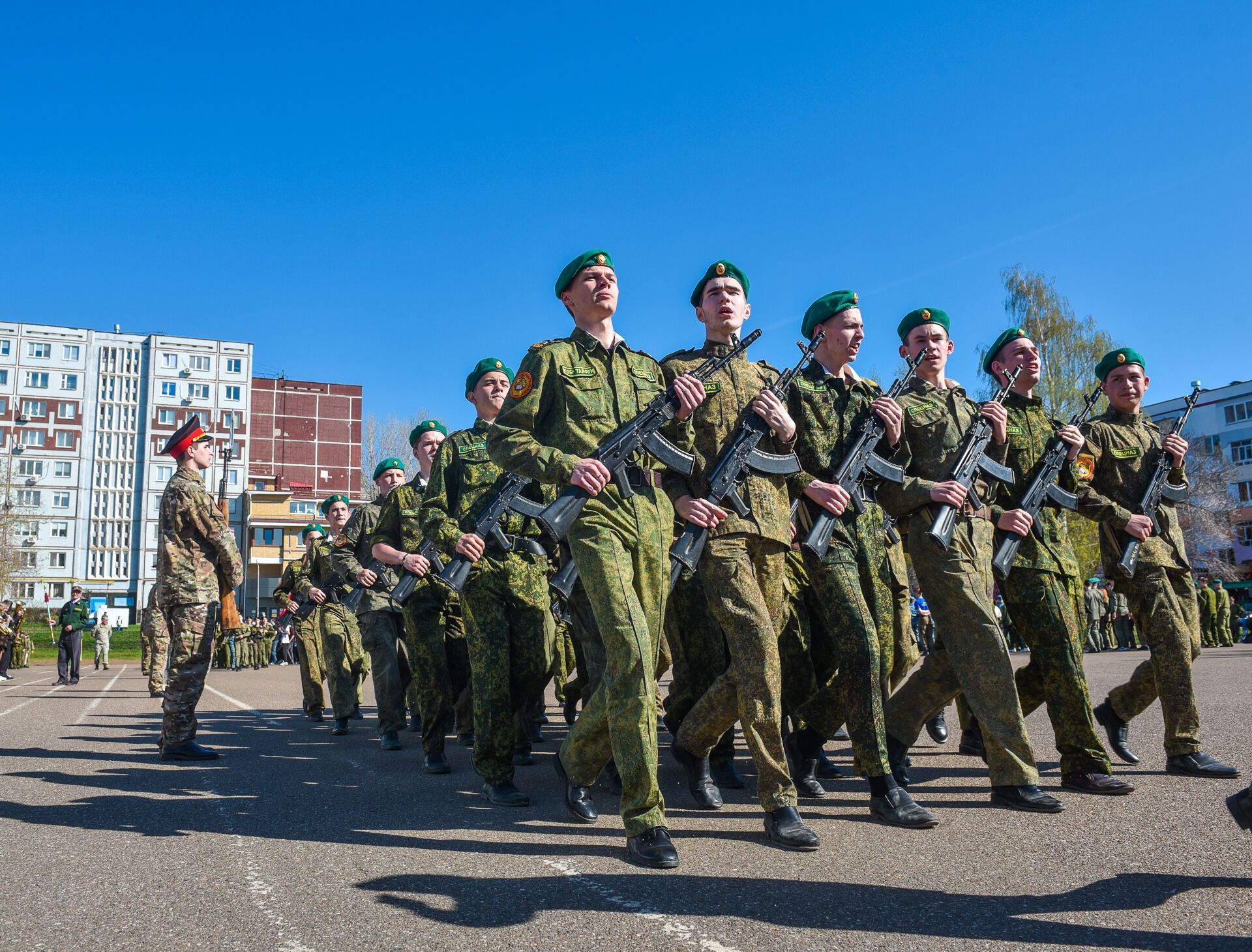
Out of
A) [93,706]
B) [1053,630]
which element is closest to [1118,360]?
[1053,630]

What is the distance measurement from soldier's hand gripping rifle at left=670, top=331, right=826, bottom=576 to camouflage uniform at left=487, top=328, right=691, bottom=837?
131 millimetres

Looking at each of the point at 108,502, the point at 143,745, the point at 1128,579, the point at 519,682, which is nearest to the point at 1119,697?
the point at 1128,579

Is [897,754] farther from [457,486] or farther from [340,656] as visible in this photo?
[340,656]

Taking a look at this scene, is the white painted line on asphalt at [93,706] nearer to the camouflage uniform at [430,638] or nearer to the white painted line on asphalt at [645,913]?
the camouflage uniform at [430,638]

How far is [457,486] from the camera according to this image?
22.3 feet

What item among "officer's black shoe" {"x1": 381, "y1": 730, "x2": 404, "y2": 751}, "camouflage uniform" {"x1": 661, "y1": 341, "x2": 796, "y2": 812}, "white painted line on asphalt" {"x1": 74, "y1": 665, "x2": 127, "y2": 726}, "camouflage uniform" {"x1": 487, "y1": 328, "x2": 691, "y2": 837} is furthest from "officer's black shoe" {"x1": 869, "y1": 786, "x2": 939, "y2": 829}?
"white painted line on asphalt" {"x1": 74, "y1": 665, "x2": 127, "y2": 726}

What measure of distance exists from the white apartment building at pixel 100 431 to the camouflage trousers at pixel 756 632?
91.5m

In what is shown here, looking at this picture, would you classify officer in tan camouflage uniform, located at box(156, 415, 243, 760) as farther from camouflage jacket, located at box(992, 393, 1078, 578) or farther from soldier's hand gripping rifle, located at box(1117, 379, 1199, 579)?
soldier's hand gripping rifle, located at box(1117, 379, 1199, 579)

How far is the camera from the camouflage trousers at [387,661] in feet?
27.3

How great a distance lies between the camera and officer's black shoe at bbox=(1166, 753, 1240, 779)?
5.53 metres

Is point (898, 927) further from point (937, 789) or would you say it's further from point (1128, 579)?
point (1128, 579)

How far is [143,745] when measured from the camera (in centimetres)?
866

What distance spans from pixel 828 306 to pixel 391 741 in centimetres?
514

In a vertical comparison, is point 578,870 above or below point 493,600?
below
